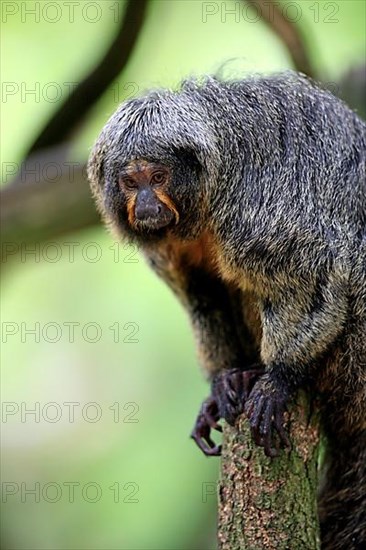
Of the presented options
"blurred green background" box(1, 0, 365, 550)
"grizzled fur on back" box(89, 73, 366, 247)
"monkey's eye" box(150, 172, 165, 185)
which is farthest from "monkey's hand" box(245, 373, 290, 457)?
Result: "blurred green background" box(1, 0, 365, 550)

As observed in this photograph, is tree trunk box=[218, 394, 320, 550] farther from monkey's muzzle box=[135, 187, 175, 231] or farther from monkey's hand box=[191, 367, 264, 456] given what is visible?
monkey's muzzle box=[135, 187, 175, 231]

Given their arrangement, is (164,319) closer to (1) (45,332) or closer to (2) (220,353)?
(1) (45,332)

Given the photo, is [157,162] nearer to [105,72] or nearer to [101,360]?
[105,72]

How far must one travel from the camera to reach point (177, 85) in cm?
551

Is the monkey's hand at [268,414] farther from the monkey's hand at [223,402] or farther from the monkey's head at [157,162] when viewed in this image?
the monkey's head at [157,162]

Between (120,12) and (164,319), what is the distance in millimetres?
3763

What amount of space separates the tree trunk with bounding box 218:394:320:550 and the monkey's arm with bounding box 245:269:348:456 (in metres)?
0.10

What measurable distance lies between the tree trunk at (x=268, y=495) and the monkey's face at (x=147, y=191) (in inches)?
49.7

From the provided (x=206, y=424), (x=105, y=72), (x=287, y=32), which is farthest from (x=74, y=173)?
(x=206, y=424)

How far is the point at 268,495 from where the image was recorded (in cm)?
501

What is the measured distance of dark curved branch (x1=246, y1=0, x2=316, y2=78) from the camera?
24.0 feet

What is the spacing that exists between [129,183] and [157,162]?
19 centimetres

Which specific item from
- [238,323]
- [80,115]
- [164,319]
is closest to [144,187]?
[238,323]

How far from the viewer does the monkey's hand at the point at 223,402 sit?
5.43 m
